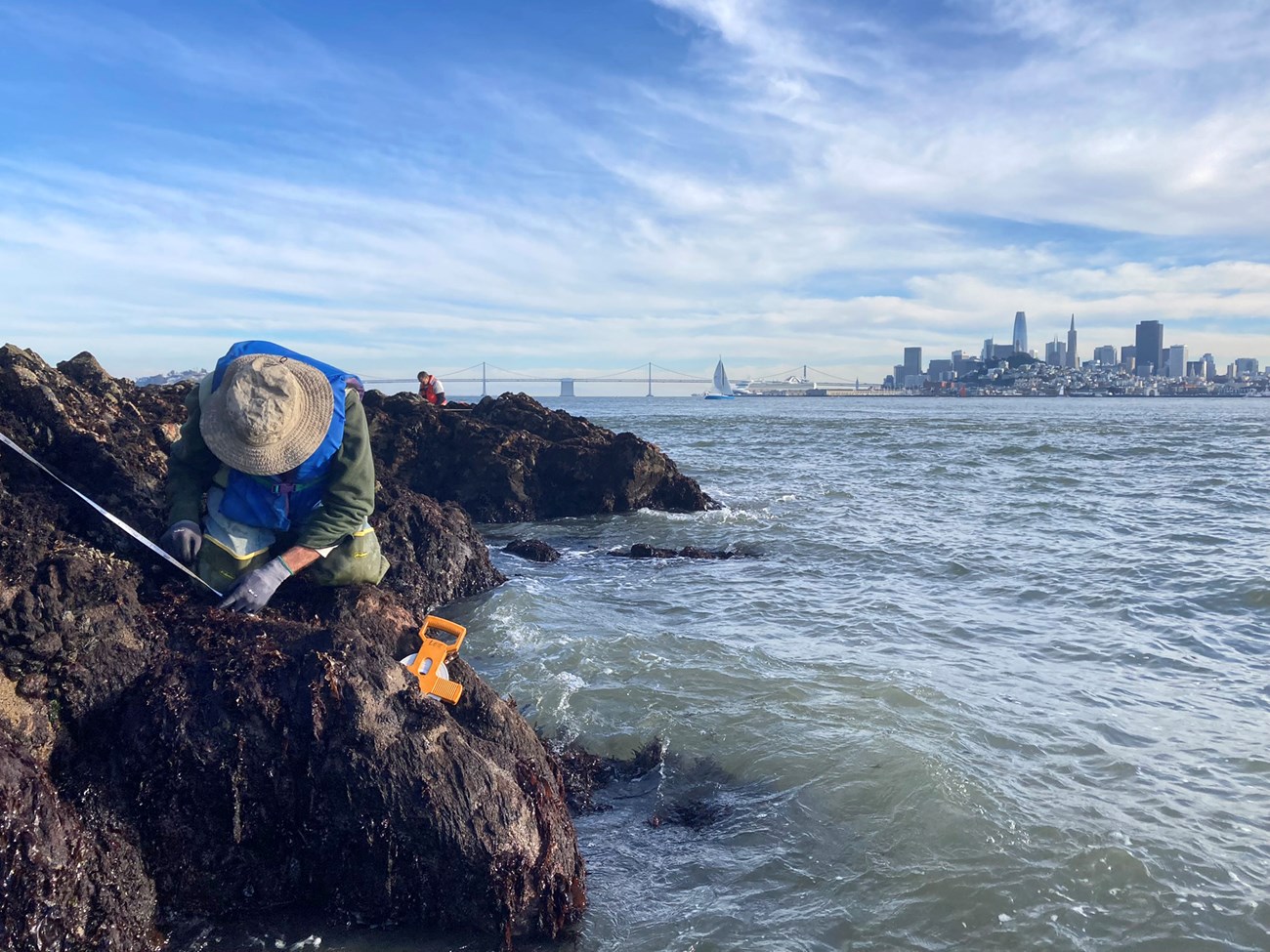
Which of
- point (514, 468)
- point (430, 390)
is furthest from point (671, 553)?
point (430, 390)

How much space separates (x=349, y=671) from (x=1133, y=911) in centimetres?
360

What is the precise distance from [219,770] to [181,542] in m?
1.10

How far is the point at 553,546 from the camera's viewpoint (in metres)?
13.3

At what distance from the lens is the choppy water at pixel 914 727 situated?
3.95 m

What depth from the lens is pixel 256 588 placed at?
3.85 m

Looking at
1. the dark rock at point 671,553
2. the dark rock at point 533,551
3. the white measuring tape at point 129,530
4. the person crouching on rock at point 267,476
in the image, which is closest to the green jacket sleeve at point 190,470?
the person crouching on rock at point 267,476

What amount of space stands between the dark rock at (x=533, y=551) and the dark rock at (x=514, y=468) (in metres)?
3.10

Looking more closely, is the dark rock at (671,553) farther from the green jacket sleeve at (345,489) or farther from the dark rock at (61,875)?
the dark rock at (61,875)

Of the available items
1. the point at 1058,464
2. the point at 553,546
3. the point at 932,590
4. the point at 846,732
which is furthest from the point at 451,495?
the point at 1058,464

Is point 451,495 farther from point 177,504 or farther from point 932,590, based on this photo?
point 177,504

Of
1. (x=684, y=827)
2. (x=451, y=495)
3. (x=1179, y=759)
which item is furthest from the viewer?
(x=451, y=495)

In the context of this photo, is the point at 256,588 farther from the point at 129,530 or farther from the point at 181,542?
the point at 129,530

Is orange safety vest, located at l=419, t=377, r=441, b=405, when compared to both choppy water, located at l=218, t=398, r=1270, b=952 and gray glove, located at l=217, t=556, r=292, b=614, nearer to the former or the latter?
choppy water, located at l=218, t=398, r=1270, b=952

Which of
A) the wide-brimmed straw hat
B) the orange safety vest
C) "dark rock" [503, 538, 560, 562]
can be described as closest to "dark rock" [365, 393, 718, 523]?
the orange safety vest
